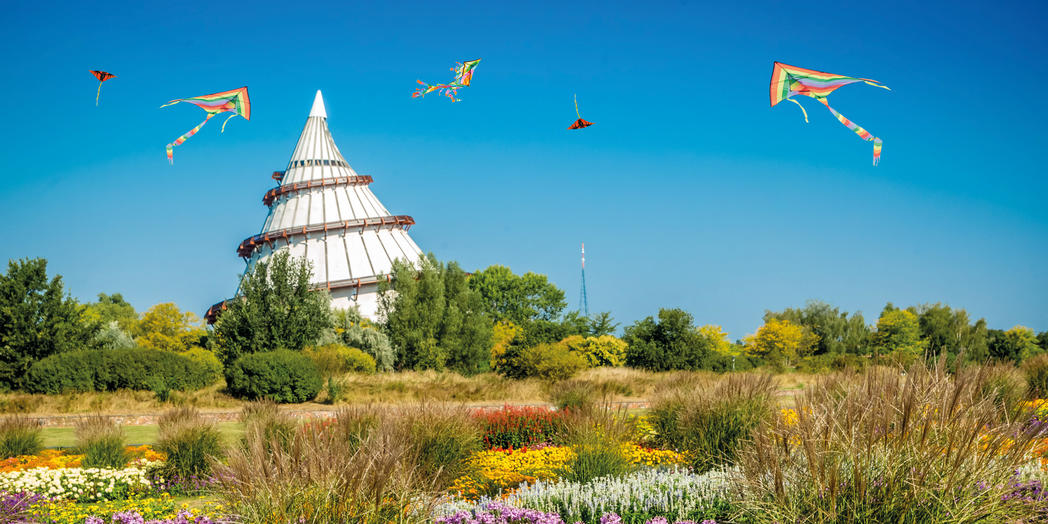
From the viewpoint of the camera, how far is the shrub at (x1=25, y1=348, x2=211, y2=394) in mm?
23031

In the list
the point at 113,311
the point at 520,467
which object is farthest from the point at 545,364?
the point at 113,311

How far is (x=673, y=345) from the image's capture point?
1388 inches

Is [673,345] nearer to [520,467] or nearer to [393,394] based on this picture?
[393,394]

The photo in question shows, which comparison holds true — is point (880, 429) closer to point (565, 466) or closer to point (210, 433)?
point (565, 466)

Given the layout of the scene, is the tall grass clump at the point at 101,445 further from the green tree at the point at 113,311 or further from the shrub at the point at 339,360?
the green tree at the point at 113,311

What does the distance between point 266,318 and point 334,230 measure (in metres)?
33.7

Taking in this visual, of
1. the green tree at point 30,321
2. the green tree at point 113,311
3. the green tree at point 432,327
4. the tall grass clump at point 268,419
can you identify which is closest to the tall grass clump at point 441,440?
the tall grass clump at point 268,419

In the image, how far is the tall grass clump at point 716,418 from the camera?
31.6 ft

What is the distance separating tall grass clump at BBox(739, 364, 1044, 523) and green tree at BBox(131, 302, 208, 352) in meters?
50.9

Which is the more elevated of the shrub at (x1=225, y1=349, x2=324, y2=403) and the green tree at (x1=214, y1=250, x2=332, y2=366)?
the green tree at (x1=214, y1=250, x2=332, y2=366)

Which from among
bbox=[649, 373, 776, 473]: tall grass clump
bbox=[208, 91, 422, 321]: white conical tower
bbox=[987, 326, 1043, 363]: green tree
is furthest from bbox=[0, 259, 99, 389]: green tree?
bbox=[987, 326, 1043, 363]: green tree

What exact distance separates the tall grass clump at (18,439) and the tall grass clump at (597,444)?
10.4 metres

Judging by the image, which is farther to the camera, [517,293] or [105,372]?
[517,293]

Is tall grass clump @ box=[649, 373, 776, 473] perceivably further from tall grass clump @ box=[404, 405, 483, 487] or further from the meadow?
tall grass clump @ box=[404, 405, 483, 487]
